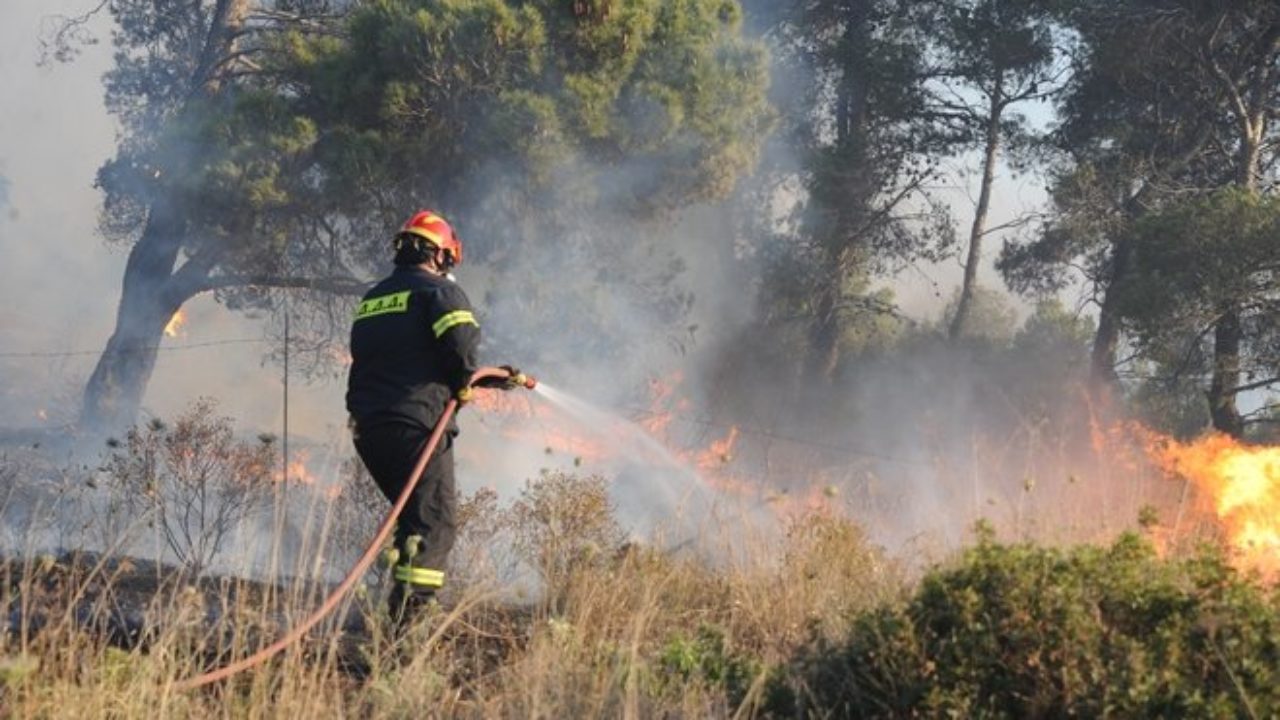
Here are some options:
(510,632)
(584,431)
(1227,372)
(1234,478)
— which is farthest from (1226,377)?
(510,632)

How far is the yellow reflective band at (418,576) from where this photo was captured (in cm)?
546

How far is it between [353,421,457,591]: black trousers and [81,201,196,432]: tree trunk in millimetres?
11682

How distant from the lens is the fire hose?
4.05 meters

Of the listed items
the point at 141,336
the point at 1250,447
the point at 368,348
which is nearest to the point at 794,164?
the point at 1250,447

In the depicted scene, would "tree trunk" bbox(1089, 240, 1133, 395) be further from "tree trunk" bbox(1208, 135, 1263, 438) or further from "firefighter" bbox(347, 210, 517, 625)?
"firefighter" bbox(347, 210, 517, 625)

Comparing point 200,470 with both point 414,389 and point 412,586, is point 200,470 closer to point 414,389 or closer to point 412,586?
point 414,389

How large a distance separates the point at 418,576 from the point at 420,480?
449 mm

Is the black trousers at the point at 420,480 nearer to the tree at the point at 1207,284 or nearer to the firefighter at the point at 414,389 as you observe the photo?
the firefighter at the point at 414,389

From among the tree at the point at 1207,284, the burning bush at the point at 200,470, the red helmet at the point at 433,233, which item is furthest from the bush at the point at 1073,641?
the tree at the point at 1207,284

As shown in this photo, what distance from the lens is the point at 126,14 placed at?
776 inches

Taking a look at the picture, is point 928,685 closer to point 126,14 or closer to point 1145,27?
point 1145,27

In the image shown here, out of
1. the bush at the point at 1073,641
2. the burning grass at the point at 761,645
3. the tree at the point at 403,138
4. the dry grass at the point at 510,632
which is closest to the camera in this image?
the bush at the point at 1073,641

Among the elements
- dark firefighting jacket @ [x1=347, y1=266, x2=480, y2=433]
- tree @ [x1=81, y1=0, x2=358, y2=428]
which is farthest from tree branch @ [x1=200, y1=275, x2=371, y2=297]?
dark firefighting jacket @ [x1=347, y1=266, x2=480, y2=433]

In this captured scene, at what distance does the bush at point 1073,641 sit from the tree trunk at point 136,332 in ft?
47.5
